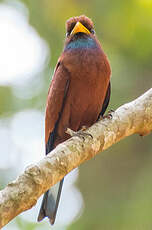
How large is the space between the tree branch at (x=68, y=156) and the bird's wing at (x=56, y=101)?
68 cm

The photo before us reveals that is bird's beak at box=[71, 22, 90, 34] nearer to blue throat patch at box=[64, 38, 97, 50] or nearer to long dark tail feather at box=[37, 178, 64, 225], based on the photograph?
blue throat patch at box=[64, 38, 97, 50]

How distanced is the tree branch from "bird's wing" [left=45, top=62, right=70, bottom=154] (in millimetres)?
682

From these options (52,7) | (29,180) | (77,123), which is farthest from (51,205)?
(52,7)

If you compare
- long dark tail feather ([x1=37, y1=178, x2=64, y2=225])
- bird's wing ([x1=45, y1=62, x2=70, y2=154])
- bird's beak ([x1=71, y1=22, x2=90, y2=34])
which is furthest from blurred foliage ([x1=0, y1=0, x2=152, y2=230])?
bird's beak ([x1=71, y1=22, x2=90, y2=34])

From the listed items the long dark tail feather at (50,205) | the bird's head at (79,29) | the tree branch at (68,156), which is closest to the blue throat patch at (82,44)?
the bird's head at (79,29)

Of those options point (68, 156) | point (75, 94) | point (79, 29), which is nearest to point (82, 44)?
point (79, 29)

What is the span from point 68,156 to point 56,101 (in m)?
1.21

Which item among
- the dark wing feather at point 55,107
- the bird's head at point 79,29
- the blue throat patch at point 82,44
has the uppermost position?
the bird's head at point 79,29

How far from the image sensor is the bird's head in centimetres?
404

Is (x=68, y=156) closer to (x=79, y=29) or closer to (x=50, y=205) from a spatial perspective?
(x=50, y=205)

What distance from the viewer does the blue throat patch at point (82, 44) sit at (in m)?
3.98

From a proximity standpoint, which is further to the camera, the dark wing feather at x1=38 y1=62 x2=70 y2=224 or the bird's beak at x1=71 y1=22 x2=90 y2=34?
the bird's beak at x1=71 y1=22 x2=90 y2=34

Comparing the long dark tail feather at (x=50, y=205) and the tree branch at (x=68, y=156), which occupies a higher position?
the tree branch at (x=68, y=156)

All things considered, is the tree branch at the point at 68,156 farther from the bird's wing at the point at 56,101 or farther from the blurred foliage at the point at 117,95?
the blurred foliage at the point at 117,95
